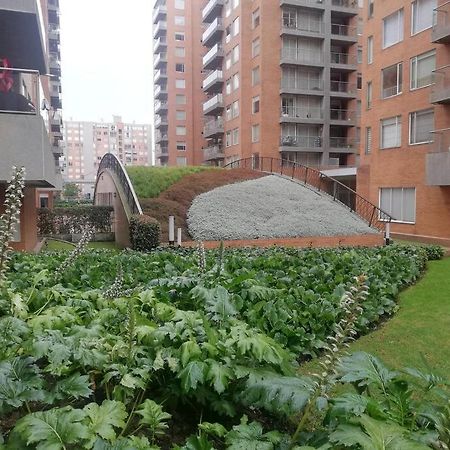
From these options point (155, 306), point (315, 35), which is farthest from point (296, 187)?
point (315, 35)

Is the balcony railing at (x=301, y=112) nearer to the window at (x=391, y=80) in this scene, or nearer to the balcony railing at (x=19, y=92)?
the window at (x=391, y=80)

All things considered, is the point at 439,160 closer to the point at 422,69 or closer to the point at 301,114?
the point at 422,69

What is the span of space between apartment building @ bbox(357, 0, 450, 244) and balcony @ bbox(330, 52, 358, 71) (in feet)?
55.6

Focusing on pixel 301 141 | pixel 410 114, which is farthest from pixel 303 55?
pixel 410 114

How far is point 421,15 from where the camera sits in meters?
21.8

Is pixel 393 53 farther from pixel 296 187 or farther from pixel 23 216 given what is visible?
pixel 23 216

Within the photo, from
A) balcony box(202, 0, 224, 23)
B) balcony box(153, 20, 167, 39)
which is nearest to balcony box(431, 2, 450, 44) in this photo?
balcony box(202, 0, 224, 23)

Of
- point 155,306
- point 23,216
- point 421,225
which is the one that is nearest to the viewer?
point 155,306

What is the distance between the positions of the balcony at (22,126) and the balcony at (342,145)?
37.0 meters

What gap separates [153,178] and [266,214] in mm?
6707

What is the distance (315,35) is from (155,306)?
42.4 m

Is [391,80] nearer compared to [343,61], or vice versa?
[391,80]

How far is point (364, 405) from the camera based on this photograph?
2664mm

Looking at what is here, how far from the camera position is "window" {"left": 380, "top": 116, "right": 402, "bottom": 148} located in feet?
76.1
